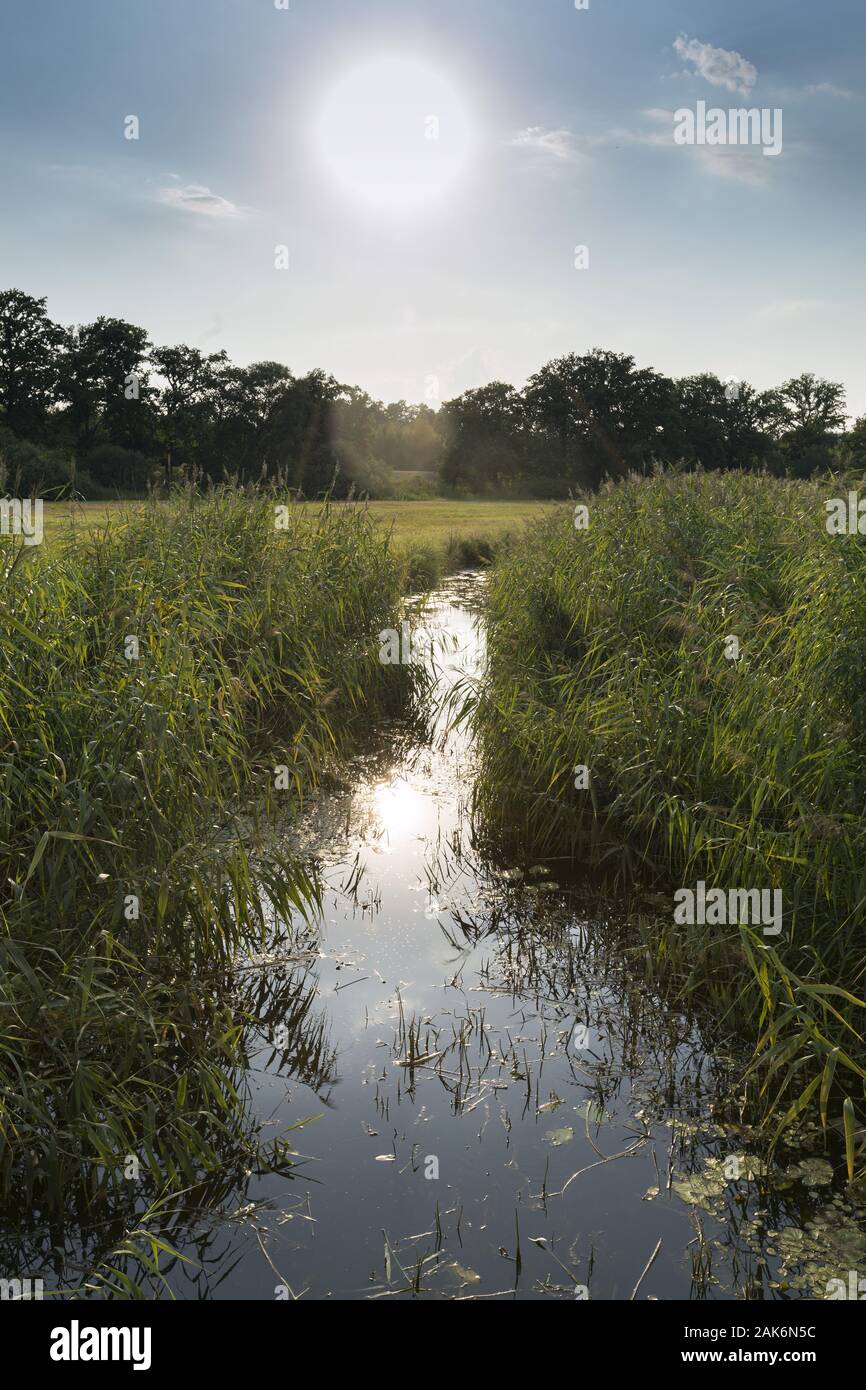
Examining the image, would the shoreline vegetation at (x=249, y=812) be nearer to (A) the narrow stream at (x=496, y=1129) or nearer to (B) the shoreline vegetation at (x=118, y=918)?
(B) the shoreline vegetation at (x=118, y=918)

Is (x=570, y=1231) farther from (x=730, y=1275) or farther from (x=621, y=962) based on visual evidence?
(x=621, y=962)

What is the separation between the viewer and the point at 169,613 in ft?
20.5

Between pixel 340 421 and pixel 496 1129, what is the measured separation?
42511mm

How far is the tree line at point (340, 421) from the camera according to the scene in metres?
41.2

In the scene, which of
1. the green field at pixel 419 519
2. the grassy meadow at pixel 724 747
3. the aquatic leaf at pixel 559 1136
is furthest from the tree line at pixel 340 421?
the aquatic leaf at pixel 559 1136

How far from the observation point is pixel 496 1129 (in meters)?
3.78

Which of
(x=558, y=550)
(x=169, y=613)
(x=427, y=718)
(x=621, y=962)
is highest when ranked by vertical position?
(x=558, y=550)

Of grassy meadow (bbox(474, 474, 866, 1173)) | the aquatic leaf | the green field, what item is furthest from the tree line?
the aquatic leaf

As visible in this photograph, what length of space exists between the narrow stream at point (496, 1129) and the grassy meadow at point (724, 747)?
345 millimetres

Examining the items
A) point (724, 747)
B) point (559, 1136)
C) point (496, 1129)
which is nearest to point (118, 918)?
point (496, 1129)

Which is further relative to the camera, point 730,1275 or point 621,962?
point 621,962

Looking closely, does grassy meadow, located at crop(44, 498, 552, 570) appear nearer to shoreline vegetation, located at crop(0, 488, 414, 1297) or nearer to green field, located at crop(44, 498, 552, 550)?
green field, located at crop(44, 498, 552, 550)
